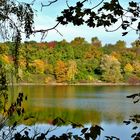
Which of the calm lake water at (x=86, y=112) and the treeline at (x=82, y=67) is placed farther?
the treeline at (x=82, y=67)

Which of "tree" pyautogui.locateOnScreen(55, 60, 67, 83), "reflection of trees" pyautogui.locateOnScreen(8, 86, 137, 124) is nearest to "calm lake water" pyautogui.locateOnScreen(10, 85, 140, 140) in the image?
"reflection of trees" pyautogui.locateOnScreen(8, 86, 137, 124)

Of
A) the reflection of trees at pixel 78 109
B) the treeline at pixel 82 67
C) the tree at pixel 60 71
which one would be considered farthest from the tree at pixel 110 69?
the reflection of trees at pixel 78 109

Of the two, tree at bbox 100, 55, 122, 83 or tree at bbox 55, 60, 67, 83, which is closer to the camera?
tree at bbox 55, 60, 67, 83

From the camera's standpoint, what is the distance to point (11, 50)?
2.32m

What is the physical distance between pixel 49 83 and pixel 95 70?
576 cm

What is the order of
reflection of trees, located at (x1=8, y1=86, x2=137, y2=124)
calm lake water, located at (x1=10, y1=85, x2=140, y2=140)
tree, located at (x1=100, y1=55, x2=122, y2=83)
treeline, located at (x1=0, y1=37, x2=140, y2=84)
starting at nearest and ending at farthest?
calm lake water, located at (x1=10, y1=85, x2=140, y2=140) < reflection of trees, located at (x1=8, y1=86, x2=137, y2=124) < treeline, located at (x1=0, y1=37, x2=140, y2=84) < tree, located at (x1=100, y1=55, x2=122, y2=83)

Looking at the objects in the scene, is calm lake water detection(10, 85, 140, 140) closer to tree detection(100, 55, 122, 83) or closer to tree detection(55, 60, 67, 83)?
tree detection(55, 60, 67, 83)

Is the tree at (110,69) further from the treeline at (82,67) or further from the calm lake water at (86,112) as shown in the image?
the calm lake water at (86,112)

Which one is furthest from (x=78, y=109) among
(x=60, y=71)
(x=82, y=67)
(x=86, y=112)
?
(x=82, y=67)

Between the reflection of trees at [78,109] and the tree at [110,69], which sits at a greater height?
the tree at [110,69]

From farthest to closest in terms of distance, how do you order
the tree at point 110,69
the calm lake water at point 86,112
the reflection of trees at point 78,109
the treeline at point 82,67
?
the tree at point 110,69 → the treeline at point 82,67 → the reflection of trees at point 78,109 → the calm lake water at point 86,112

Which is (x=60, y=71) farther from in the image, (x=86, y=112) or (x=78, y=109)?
(x=86, y=112)

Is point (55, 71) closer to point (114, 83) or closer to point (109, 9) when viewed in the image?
point (114, 83)

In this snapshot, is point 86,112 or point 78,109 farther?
point 78,109
